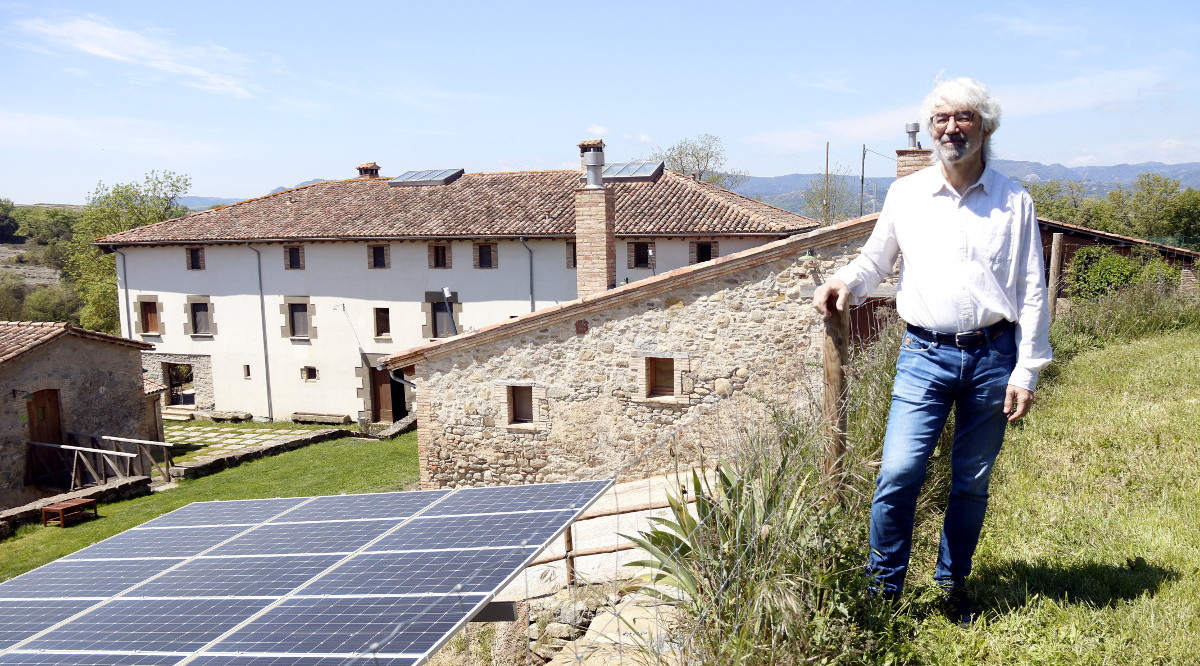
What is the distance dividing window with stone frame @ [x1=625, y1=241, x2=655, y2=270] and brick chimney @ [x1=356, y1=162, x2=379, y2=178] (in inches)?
569

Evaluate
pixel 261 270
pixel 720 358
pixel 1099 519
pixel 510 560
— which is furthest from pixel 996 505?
pixel 261 270

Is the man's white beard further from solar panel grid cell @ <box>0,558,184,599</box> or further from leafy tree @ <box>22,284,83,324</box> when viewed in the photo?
leafy tree @ <box>22,284,83,324</box>

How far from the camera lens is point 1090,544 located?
388 centimetres

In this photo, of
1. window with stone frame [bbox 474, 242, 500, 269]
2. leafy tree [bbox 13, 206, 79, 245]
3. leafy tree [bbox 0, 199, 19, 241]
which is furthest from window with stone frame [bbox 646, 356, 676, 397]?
leafy tree [bbox 0, 199, 19, 241]

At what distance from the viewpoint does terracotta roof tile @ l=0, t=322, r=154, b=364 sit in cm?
1764

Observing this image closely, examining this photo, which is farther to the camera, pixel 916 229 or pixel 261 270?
pixel 261 270

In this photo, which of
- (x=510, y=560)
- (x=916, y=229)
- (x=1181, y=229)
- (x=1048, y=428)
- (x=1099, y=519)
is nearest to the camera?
(x=916, y=229)

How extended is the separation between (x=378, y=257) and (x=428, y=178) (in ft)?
12.5

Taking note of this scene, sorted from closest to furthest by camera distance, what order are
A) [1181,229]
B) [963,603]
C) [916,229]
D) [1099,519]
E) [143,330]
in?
1. [916,229]
2. [963,603]
3. [1099,519]
4. [143,330]
5. [1181,229]

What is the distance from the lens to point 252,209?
2891 cm

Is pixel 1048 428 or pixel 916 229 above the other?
pixel 916 229

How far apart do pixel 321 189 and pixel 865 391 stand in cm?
2845

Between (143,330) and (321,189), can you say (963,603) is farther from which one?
(143,330)

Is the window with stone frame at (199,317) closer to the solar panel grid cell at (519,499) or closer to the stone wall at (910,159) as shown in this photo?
the stone wall at (910,159)
